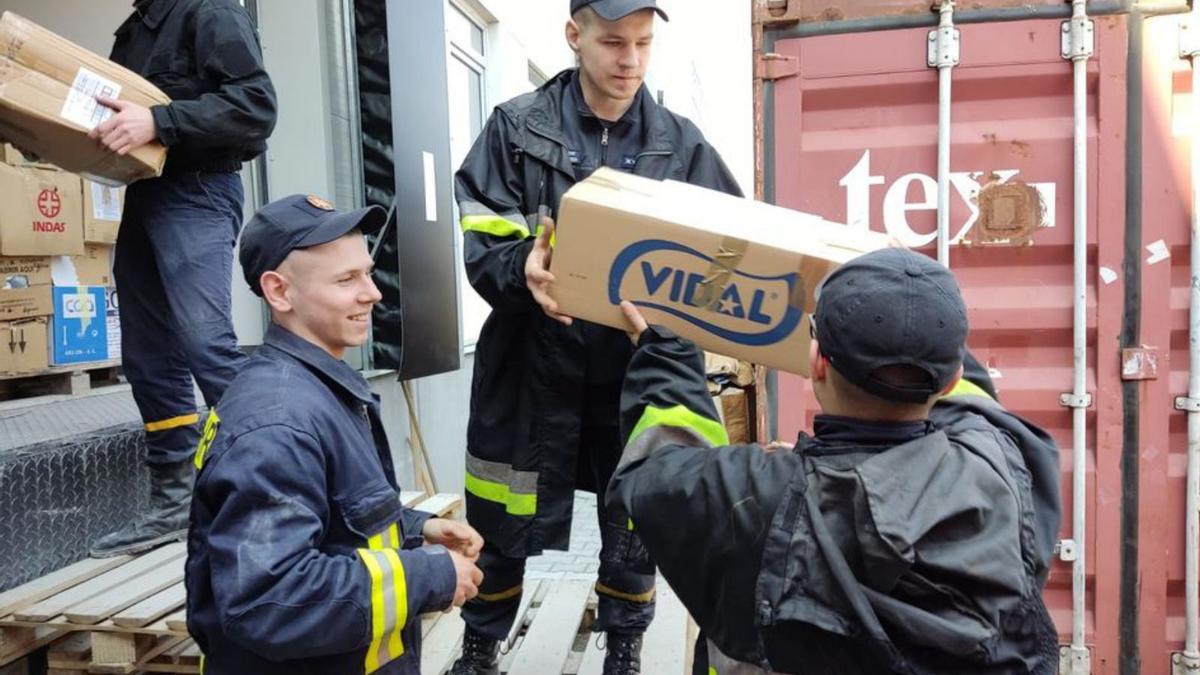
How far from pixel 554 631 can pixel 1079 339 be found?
2006 mm

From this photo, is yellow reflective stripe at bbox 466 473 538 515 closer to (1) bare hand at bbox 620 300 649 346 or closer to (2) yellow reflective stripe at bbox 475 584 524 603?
(2) yellow reflective stripe at bbox 475 584 524 603

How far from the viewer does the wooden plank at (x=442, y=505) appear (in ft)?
11.3

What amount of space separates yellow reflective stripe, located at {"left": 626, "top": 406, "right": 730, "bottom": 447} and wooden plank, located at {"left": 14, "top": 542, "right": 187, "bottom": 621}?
1.79 meters

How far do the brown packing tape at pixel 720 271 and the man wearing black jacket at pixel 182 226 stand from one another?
1.68 metres

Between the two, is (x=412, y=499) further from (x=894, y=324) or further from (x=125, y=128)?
(x=894, y=324)

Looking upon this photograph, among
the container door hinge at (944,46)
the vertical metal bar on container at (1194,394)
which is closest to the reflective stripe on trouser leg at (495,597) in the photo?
the container door hinge at (944,46)

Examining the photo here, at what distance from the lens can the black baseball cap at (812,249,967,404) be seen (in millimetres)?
1250

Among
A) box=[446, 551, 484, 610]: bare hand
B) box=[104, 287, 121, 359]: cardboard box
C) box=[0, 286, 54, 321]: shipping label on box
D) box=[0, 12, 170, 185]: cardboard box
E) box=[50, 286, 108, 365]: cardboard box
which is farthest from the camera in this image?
box=[104, 287, 121, 359]: cardboard box

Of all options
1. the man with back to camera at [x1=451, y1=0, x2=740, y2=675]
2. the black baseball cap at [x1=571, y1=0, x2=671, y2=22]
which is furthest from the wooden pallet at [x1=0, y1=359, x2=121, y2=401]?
the black baseball cap at [x1=571, y1=0, x2=671, y2=22]

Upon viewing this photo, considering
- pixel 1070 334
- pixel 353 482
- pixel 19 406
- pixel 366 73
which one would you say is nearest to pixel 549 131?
pixel 353 482

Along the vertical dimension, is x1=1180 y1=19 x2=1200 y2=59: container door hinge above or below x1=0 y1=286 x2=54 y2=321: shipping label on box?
above

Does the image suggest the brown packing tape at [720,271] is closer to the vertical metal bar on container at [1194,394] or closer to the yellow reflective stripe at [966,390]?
the yellow reflective stripe at [966,390]

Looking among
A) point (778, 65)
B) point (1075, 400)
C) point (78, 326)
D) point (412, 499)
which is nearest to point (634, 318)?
point (778, 65)

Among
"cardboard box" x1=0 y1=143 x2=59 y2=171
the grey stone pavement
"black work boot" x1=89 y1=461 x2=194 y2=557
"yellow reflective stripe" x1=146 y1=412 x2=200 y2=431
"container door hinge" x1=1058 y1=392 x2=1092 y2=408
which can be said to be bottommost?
the grey stone pavement
